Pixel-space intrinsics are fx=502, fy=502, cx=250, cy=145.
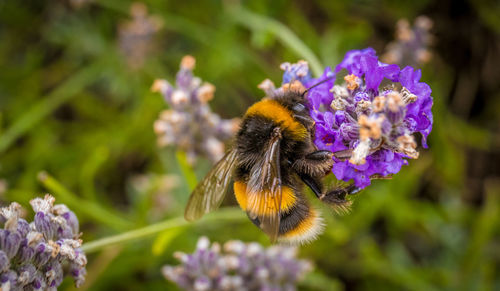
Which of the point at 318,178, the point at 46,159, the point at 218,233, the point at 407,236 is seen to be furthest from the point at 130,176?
the point at 318,178

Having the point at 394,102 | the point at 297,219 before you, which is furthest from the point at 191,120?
the point at 394,102

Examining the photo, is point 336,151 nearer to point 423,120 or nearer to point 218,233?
point 423,120

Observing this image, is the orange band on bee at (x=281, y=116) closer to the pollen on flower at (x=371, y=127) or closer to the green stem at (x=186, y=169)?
the pollen on flower at (x=371, y=127)

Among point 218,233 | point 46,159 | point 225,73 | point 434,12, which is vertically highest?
point 434,12

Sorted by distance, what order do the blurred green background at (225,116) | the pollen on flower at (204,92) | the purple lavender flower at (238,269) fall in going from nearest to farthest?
the purple lavender flower at (238,269), the pollen on flower at (204,92), the blurred green background at (225,116)

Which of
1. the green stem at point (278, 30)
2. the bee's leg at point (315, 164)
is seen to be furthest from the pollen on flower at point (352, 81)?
the green stem at point (278, 30)
